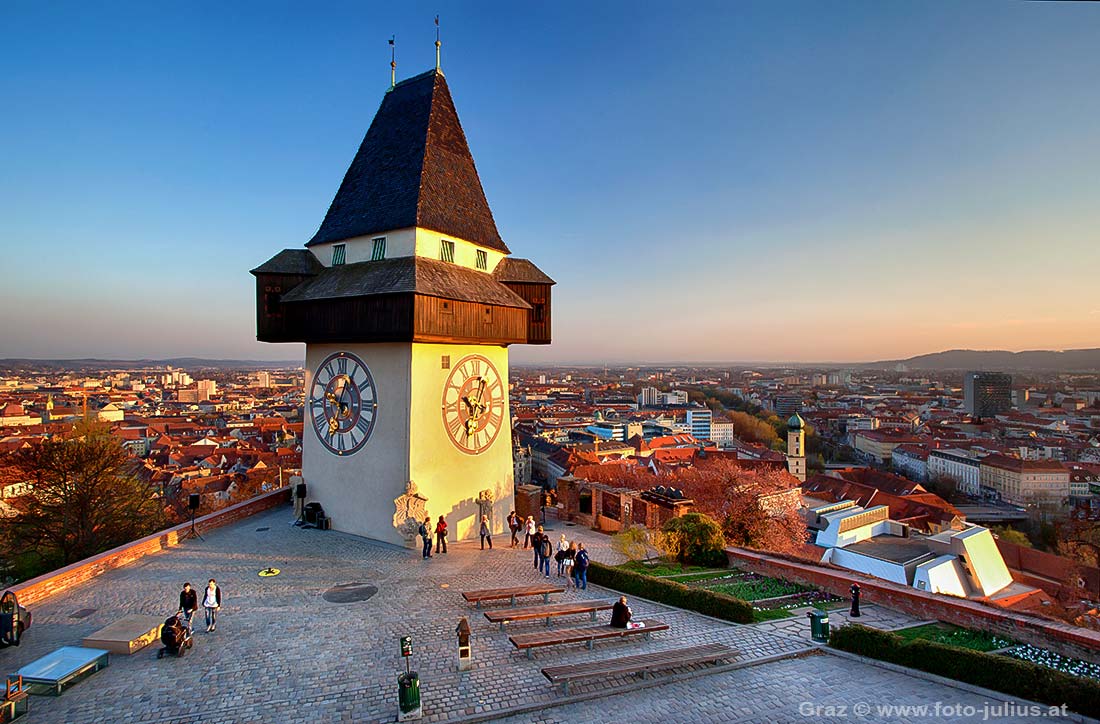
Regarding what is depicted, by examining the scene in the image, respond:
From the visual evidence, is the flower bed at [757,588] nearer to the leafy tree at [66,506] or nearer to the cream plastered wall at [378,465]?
the cream plastered wall at [378,465]

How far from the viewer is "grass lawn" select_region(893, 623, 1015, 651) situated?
9.18 metres

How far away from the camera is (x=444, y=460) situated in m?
15.9

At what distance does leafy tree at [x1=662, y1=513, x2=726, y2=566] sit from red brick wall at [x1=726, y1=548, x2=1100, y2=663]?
14.7 inches

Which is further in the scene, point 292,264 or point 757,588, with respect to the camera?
point 292,264

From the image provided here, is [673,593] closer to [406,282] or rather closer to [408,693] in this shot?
[408,693]

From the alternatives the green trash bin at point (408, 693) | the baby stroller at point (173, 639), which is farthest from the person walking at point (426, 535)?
the green trash bin at point (408, 693)

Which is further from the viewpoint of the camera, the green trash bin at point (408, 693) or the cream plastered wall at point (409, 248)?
the cream plastered wall at point (409, 248)

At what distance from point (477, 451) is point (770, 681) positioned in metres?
10.5

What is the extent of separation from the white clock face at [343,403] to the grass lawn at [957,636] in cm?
1339

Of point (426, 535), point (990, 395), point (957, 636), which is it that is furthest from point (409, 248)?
point (990, 395)

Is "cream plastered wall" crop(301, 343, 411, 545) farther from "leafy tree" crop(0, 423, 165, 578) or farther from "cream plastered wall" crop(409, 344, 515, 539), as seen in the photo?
"leafy tree" crop(0, 423, 165, 578)

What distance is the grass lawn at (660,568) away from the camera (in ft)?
44.3

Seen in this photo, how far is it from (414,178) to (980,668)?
16.8 metres

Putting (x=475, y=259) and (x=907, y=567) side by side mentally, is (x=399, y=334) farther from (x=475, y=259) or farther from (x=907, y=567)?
(x=907, y=567)
